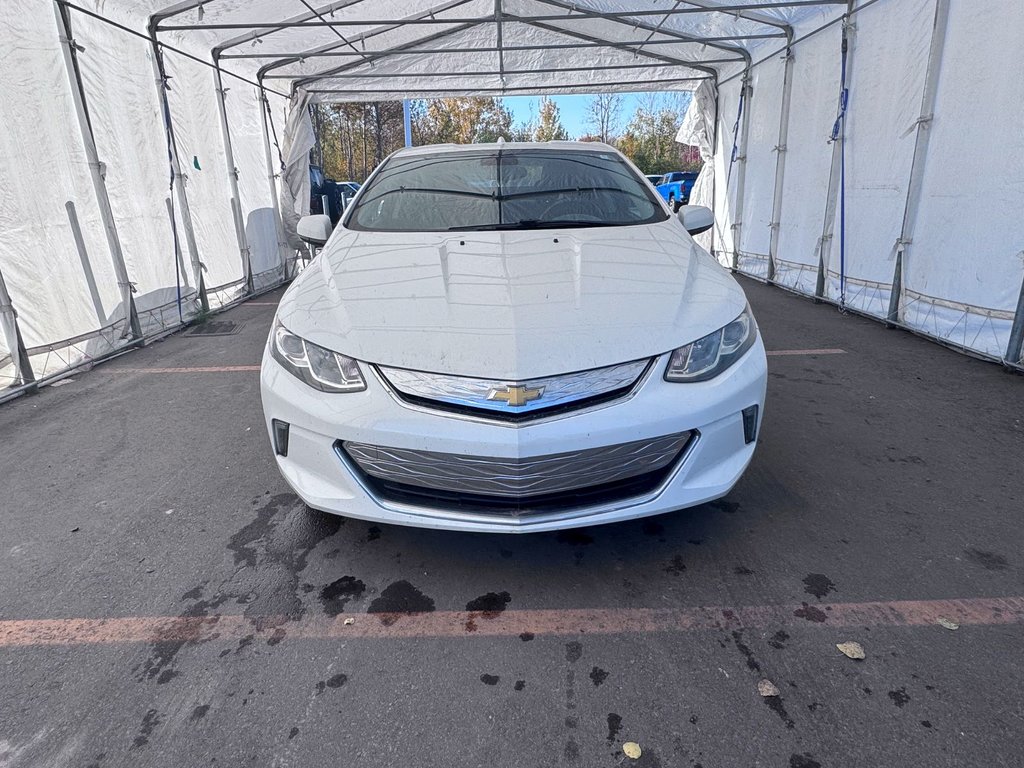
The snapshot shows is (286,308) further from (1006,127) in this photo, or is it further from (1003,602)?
(1006,127)

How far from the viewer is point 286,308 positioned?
229 centimetres

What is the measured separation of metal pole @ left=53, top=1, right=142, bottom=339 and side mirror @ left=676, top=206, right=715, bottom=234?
16.6 ft

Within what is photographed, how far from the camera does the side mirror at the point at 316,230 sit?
132 inches

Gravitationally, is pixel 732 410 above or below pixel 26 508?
above

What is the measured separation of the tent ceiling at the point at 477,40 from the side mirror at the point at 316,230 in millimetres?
3974

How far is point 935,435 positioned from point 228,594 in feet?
11.9

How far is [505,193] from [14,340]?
3.87 metres

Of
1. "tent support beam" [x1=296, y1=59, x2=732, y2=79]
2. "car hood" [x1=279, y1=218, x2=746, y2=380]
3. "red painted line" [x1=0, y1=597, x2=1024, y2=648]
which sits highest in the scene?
"tent support beam" [x1=296, y1=59, x2=732, y2=79]

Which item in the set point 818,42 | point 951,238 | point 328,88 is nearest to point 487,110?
point 328,88

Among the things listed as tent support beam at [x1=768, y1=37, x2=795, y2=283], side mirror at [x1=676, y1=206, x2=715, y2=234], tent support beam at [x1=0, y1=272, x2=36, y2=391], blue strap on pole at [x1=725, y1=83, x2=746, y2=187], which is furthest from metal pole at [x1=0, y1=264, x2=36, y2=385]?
blue strap on pole at [x1=725, y1=83, x2=746, y2=187]

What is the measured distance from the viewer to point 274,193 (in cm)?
979

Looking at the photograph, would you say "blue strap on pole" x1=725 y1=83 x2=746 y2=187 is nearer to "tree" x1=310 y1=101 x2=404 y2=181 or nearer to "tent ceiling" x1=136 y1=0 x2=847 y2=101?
"tent ceiling" x1=136 y1=0 x2=847 y2=101

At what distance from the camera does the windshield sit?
302 centimetres

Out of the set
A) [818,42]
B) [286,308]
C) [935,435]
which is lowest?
[935,435]
